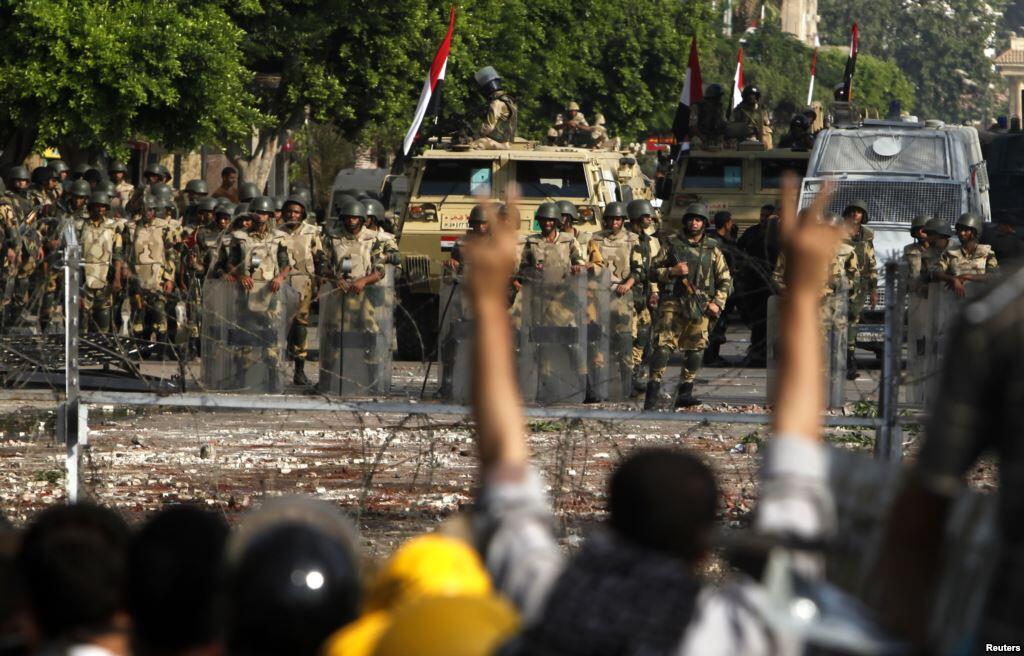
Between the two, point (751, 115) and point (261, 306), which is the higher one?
point (751, 115)

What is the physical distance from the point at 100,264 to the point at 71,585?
827 cm

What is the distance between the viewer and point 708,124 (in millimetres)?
20766

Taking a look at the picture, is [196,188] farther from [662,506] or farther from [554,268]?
[662,506]

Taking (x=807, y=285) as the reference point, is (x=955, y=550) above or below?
below

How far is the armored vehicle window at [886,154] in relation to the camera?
17.4 meters

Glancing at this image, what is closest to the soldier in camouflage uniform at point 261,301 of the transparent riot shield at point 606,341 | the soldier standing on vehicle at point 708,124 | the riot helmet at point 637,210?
the transparent riot shield at point 606,341

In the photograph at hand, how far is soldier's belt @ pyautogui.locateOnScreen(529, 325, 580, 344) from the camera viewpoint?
9.09 meters

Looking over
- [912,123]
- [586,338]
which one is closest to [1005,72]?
[912,123]

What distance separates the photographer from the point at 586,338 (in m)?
9.49

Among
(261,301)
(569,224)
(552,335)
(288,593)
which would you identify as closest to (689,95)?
(569,224)

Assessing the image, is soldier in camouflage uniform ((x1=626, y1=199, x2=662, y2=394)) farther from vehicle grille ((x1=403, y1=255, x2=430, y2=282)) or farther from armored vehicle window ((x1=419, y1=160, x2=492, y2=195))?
vehicle grille ((x1=403, y1=255, x2=430, y2=282))

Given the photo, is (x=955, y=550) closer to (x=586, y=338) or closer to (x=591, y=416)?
(x=591, y=416)

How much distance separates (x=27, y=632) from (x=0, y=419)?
7004 mm

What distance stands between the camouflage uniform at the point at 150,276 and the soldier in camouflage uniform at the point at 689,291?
2.86m
